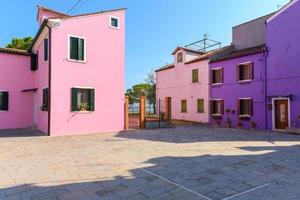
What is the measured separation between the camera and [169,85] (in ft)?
92.2

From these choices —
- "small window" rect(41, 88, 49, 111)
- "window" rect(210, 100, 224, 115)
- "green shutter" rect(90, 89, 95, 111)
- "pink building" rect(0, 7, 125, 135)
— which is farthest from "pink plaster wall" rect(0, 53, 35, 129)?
"window" rect(210, 100, 224, 115)

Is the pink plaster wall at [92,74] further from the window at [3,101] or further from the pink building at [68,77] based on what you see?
the window at [3,101]

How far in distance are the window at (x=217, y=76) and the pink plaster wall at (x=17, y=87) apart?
45.0ft

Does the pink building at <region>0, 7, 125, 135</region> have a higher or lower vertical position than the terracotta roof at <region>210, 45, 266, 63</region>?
lower

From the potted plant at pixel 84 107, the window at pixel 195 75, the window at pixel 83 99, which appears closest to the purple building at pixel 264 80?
the window at pixel 195 75

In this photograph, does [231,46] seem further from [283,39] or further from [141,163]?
[141,163]

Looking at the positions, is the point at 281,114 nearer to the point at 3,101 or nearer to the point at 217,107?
the point at 217,107

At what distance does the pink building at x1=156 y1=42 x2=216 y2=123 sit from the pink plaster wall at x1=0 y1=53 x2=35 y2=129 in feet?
32.5

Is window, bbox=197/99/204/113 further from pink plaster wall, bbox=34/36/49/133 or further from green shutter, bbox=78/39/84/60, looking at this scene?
pink plaster wall, bbox=34/36/49/133

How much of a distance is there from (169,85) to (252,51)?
1103cm

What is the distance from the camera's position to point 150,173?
645 cm

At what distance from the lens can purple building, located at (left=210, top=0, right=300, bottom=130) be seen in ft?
53.3

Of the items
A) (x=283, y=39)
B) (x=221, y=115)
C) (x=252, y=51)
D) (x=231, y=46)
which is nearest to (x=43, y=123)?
(x=221, y=115)

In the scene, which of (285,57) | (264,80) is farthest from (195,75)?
(285,57)
